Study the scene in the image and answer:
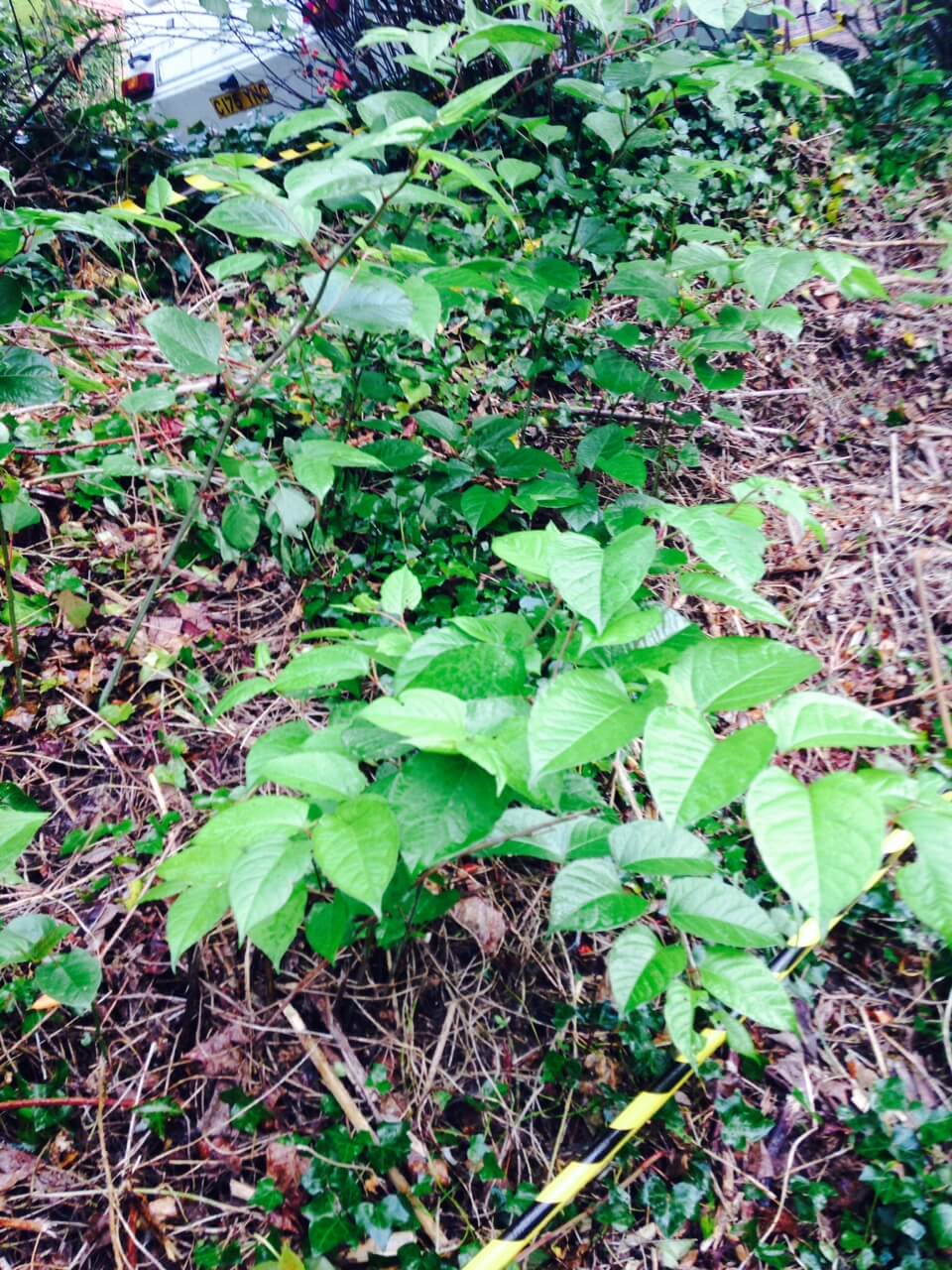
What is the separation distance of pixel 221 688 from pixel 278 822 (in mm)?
948

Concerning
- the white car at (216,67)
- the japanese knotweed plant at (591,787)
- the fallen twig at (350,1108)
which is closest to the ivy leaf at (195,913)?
the japanese knotweed plant at (591,787)

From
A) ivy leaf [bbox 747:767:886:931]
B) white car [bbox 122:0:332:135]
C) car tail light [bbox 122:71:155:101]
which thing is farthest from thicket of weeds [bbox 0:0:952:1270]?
white car [bbox 122:0:332:135]

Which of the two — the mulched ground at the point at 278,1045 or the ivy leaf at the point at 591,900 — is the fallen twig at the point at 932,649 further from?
the ivy leaf at the point at 591,900

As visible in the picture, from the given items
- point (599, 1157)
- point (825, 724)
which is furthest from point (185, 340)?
point (599, 1157)

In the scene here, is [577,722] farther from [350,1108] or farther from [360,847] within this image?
[350,1108]

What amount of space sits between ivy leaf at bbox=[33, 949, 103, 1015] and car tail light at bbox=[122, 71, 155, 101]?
4051 mm

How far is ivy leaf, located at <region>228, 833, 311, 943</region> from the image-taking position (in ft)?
2.57

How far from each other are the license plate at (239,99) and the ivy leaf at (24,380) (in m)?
3.33

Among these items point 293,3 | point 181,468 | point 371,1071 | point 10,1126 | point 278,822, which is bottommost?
point 371,1071

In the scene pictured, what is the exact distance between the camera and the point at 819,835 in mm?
643

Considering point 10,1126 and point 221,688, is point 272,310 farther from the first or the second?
point 10,1126

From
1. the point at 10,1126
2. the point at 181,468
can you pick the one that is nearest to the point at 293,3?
the point at 181,468

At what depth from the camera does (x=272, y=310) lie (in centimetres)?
277

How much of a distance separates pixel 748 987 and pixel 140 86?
15.0 ft
